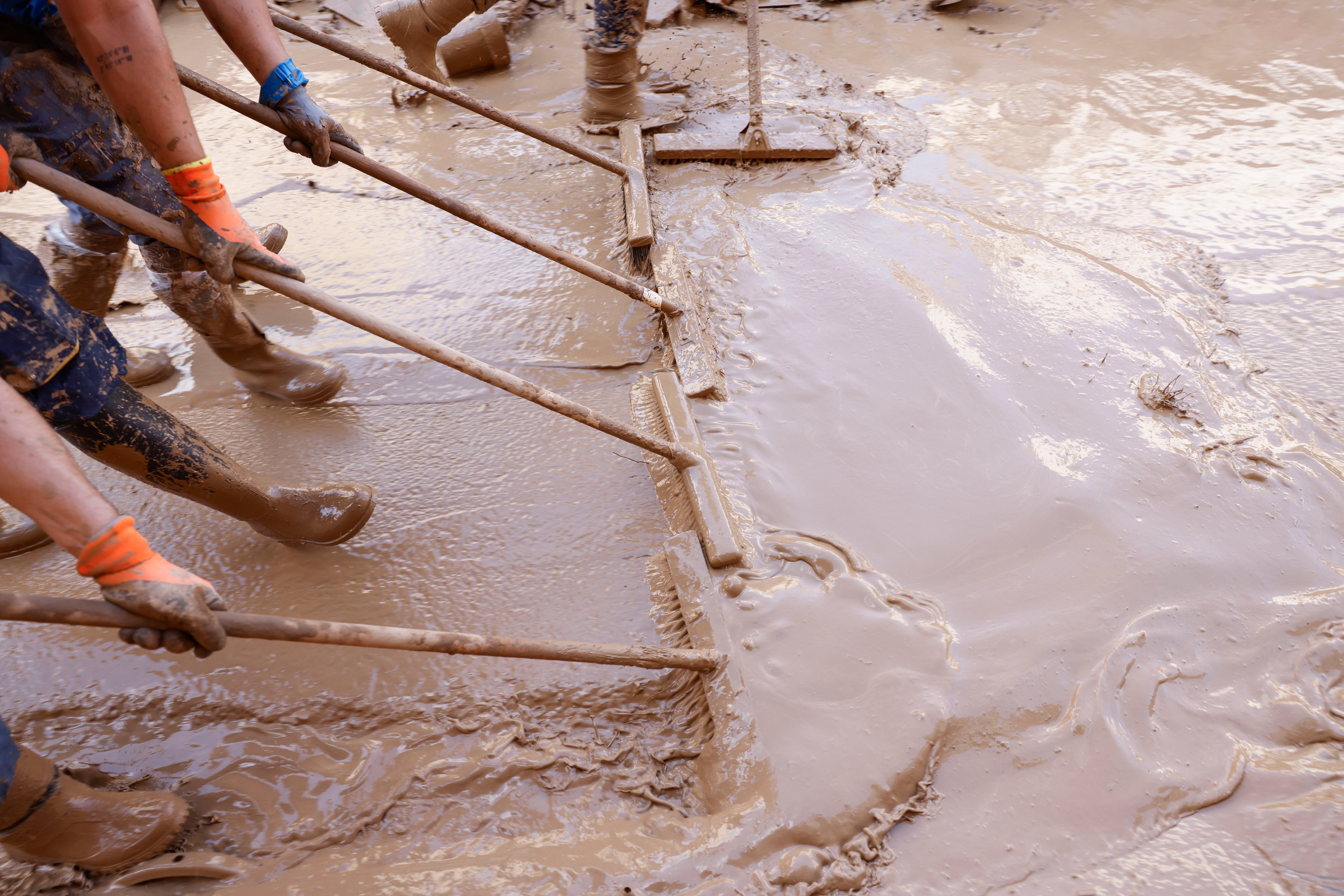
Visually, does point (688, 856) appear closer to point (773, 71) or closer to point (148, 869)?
point (148, 869)

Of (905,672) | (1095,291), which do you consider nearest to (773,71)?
(1095,291)

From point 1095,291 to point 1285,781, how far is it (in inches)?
66.3

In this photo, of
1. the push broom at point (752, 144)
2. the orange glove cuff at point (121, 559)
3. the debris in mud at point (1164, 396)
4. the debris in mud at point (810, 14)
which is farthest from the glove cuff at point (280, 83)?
the debris in mud at point (810, 14)

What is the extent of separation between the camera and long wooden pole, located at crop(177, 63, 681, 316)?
210 cm

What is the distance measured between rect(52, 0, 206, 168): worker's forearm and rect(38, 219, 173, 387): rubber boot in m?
0.80

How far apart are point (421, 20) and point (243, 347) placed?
95.0 inches

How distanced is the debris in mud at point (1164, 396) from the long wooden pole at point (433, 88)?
7.02ft

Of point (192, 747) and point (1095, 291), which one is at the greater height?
point (1095, 291)

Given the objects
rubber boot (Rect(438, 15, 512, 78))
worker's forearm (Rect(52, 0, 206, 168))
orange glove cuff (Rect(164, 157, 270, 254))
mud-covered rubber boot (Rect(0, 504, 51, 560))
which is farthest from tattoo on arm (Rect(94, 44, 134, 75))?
rubber boot (Rect(438, 15, 512, 78))

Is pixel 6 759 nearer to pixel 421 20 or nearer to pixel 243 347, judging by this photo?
pixel 243 347

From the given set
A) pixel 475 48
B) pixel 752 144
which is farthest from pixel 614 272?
Answer: pixel 475 48

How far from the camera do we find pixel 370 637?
137cm

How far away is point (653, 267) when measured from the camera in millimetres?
2887

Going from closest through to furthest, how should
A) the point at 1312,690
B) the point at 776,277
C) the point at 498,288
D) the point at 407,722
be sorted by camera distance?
1. the point at 1312,690
2. the point at 407,722
3. the point at 776,277
4. the point at 498,288
